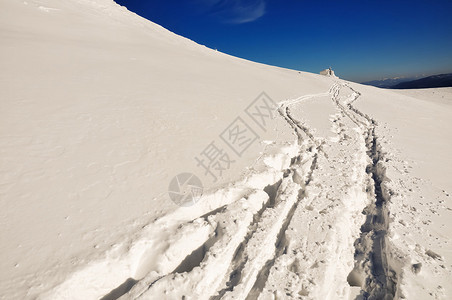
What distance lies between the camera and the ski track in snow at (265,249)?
7.37ft

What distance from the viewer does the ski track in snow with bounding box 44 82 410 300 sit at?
7.37ft

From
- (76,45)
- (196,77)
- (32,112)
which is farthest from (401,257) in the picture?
(76,45)

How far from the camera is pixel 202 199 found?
10.5ft

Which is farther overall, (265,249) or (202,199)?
(202,199)

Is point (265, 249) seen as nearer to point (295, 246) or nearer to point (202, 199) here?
point (295, 246)

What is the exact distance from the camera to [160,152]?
13.2 ft

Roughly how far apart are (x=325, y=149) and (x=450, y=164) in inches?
107

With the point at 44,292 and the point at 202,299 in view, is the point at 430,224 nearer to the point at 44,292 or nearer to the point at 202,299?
the point at 202,299

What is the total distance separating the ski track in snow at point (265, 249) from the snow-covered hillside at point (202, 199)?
0.05 ft

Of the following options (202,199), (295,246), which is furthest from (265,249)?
(202,199)

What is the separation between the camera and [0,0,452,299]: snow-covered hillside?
7.48 feet

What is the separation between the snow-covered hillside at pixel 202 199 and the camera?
2.28 metres

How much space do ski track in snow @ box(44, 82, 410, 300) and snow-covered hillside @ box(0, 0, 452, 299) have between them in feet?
0.05

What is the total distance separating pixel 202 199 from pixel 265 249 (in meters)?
1.08
